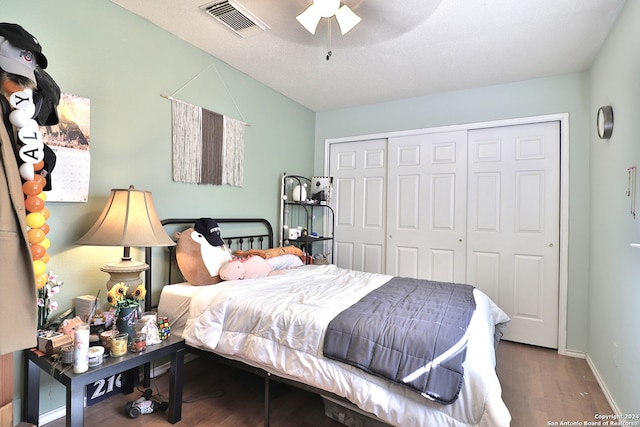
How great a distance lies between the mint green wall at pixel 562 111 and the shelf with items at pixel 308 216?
1286 millimetres

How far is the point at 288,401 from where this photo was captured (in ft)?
6.93

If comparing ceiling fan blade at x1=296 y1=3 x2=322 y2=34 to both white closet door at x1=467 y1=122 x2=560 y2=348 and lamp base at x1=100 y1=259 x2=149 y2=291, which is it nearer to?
lamp base at x1=100 y1=259 x2=149 y2=291

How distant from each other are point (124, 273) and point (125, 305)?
0.23m

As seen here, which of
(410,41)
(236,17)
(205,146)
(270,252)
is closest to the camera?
(236,17)

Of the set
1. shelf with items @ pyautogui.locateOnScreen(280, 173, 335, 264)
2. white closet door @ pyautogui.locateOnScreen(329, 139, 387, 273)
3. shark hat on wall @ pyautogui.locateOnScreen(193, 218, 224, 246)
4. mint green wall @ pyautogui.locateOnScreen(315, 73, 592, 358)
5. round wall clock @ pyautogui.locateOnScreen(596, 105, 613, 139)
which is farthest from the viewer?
white closet door @ pyautogui.locateOnScreen(329, 139, 387, 273)

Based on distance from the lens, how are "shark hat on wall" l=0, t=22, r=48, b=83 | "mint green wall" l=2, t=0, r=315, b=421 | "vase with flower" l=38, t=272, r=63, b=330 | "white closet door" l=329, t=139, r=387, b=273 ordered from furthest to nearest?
"white closet door" l=329, t=139, r=387, b=273, "mint green wall" l=2, t=0, r=315, b=421, "vase with flower" l=38, t=272, r=63, b=330, "shark hat on wall" l=0, t=22, r=48, b=83

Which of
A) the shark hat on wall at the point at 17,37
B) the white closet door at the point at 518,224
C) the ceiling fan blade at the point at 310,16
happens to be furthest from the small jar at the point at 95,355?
the white closet door at the point at 518,224

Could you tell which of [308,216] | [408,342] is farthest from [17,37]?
[308,216]

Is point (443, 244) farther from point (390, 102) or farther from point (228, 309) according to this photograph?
point (228, 309)

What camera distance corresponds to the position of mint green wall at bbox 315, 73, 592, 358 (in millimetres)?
2992

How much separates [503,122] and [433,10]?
1.65 meters

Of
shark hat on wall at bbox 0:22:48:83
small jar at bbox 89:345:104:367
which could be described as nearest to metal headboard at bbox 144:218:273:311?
small jar at bbox 89:345:104:367

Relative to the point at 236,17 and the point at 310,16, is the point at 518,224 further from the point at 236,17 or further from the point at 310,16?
the point at 236,17

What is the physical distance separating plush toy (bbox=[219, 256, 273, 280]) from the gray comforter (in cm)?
90
